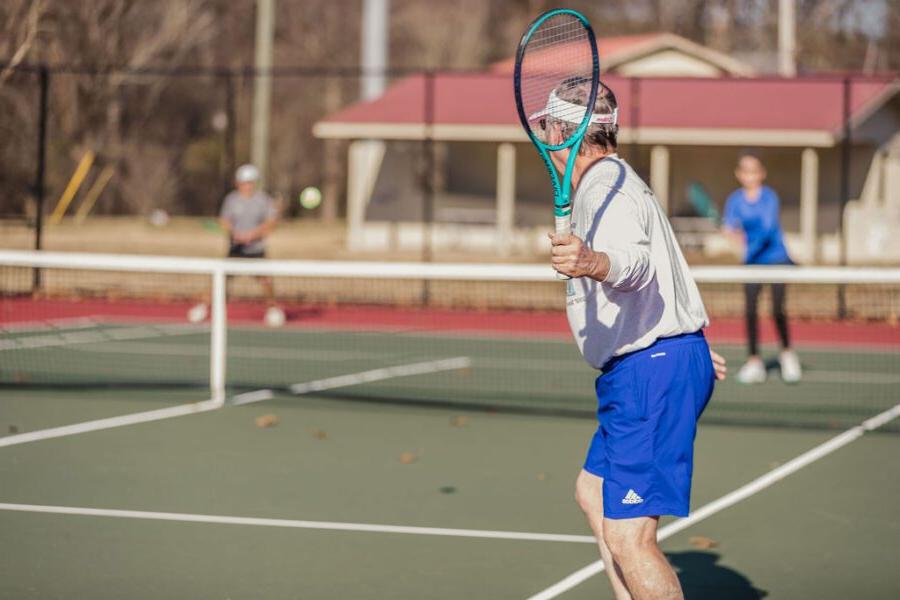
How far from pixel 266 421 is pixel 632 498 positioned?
6.15 meters

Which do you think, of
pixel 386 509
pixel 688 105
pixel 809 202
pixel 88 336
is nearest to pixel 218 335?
pixel 386 509

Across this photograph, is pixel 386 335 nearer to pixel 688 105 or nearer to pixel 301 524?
pixel 301 524

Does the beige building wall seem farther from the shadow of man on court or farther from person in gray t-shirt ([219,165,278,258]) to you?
the shadow of man on court

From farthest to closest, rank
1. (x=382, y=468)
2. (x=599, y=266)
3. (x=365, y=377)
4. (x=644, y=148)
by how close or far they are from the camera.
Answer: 1. (x=644, y=148)
2. (x=365, y=377)
3. (x=382, y=468)
4. (x=599, y=266)

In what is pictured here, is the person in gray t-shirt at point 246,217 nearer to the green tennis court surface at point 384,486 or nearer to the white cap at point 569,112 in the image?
the green tennis court surface at point 384,486

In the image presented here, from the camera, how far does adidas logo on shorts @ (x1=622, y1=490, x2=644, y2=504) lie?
4.39 metres

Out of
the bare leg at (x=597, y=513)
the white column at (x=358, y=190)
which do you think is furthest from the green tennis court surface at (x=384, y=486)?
the white column at (x=358, y=190)

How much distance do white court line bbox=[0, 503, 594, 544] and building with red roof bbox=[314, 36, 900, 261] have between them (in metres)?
21.7

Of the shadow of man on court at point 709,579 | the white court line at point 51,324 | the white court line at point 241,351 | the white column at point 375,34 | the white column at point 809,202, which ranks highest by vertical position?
the white column at point 375,34

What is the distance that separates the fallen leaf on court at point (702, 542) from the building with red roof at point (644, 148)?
21728 mm

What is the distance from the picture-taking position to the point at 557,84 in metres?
4.77

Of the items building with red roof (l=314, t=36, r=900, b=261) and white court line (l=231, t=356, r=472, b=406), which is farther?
building with red roof (l=314, t=36, r=900, b=261)

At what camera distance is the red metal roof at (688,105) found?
3002cm

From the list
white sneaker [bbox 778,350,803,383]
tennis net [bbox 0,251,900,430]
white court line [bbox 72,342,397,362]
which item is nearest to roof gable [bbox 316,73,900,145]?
tennis net [bbox 0,251,900,430]
